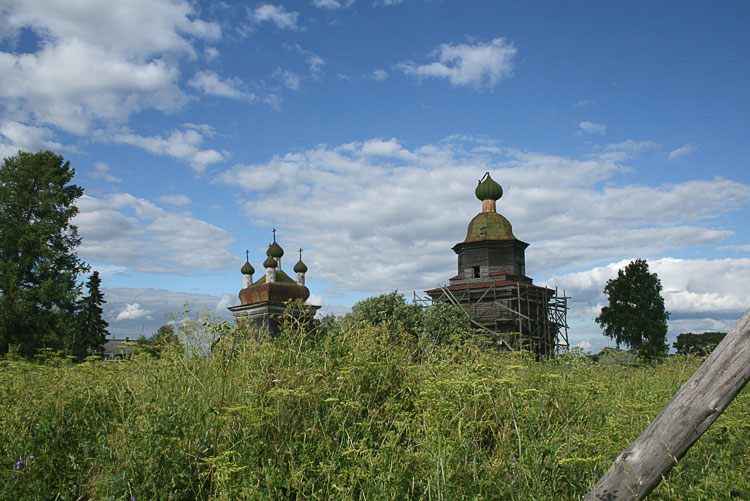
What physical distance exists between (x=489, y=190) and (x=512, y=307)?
30.6ft

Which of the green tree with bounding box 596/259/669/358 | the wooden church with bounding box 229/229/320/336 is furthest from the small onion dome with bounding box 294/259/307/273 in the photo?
the green tree with bounding box 596/259/669/358

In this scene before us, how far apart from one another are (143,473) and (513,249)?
1202 inches

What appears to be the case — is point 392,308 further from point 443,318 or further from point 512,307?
point 512,307

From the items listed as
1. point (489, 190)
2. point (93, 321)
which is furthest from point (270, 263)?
point (489, 190)

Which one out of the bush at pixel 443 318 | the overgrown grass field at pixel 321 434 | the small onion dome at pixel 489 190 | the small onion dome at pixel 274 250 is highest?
the small onion dome at pixel 489 190

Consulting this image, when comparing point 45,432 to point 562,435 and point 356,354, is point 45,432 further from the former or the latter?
point 562,435

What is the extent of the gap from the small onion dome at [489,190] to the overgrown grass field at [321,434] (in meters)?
30.3

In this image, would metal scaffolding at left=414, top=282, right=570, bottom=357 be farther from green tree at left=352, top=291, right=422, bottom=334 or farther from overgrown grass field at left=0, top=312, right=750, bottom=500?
overgrown grass field at left=0, top=312, right=750, bottom=500

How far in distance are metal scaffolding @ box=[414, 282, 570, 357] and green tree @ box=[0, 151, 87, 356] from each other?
1894 centimetres

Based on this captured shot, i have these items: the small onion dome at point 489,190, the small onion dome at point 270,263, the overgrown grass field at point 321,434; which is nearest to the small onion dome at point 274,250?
the small onion dome at point 270,263

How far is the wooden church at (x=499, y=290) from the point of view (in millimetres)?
29922

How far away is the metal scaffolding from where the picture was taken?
29670 mm

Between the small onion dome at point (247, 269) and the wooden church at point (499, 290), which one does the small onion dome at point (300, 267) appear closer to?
the small onion dome at point (247, 269)

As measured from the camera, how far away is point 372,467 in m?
3.70
